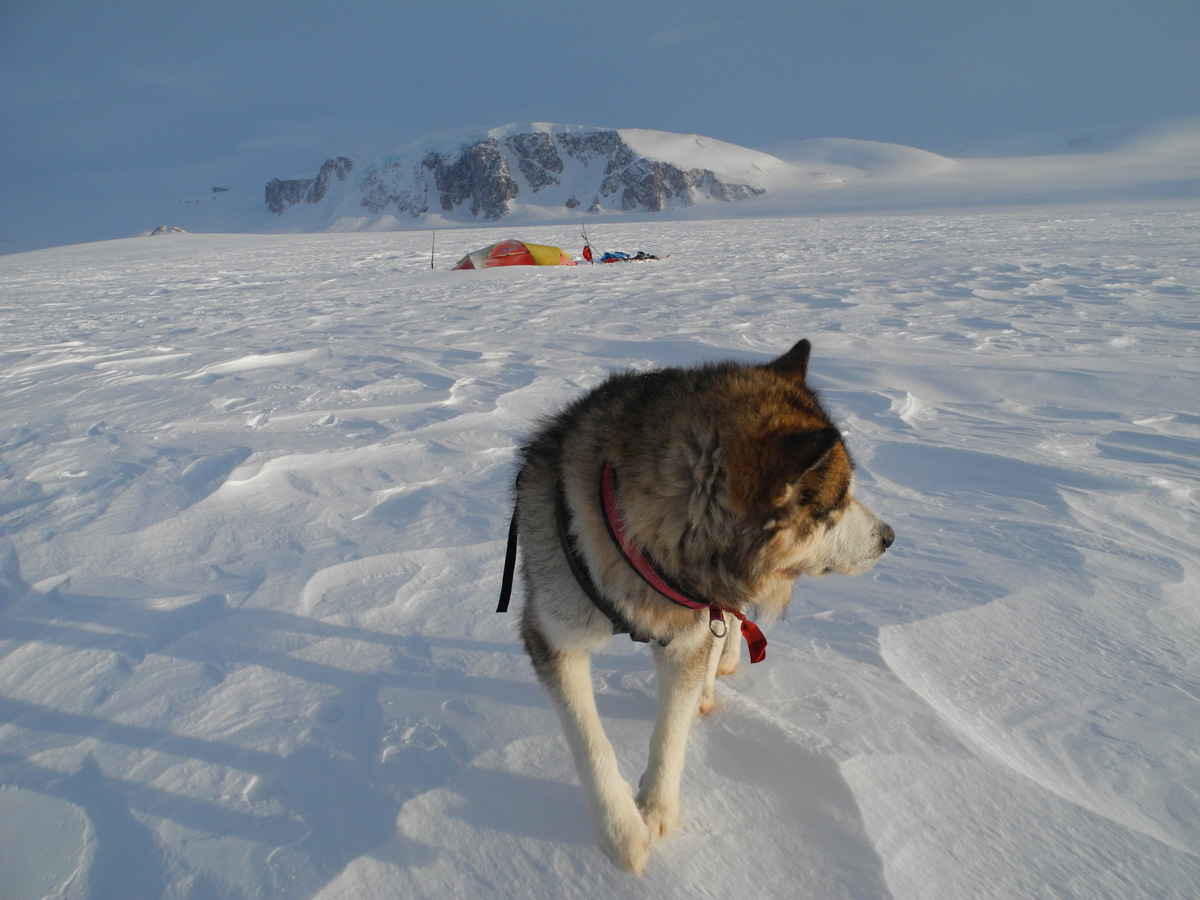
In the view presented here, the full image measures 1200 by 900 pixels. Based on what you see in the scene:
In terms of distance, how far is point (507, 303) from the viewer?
10977 mm

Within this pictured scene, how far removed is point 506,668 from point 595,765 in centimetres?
73

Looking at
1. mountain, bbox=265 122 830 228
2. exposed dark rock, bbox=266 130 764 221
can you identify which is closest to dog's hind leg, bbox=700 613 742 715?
mountain, bbox=265 122 830 228

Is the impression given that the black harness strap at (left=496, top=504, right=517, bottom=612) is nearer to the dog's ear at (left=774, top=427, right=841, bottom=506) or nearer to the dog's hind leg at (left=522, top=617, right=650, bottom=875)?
the dog's hind leg at (left=522, top=617, right=650, bottom=875)

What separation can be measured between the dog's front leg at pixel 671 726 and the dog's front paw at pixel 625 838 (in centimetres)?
9

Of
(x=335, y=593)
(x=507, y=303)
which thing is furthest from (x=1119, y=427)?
(x=507, y=303)

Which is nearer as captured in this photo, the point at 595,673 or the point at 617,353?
the point at 595,673

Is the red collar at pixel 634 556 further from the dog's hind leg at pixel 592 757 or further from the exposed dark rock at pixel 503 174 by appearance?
the exposed dark rock at pixel 503 174

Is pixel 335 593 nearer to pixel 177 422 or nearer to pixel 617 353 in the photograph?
pixel 177 422

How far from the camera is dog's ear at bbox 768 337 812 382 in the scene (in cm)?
203

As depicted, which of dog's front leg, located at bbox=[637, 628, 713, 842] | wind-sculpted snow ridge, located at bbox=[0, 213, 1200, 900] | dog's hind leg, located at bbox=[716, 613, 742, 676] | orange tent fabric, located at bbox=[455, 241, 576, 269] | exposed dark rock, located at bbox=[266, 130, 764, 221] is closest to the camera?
wind-sculpted snow ridge, located at bbox=[0, 213, 1200, 900]

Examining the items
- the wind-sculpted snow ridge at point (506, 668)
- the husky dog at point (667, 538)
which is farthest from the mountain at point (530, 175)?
the husky dog at point (667, 538)

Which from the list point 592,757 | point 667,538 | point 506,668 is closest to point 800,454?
point 667,538

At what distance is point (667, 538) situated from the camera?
1613mm

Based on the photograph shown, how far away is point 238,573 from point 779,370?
102 inches
